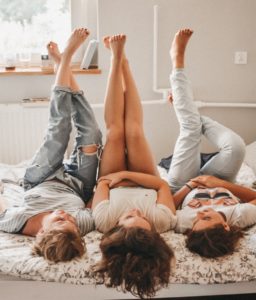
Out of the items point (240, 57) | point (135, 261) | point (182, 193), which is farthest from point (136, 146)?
point (240, 57)

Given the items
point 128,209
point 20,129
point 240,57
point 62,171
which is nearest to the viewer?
point 128,209

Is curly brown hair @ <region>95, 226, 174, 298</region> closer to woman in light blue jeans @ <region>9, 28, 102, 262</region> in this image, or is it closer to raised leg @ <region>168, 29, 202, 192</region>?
woman in light blue jeans @ <region>9, 28, 102, 262</region>

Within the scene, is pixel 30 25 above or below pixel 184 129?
above

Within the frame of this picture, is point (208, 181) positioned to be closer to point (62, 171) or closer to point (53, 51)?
point (62, 171)

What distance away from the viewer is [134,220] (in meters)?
1.55

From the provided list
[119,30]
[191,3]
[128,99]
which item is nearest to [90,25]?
[119,30]

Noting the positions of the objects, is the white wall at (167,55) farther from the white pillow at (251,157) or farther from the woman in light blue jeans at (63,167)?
the woman in light blue jeans at (63,167)

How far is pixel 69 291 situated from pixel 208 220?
1.76ft

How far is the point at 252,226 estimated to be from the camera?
174 centimetres

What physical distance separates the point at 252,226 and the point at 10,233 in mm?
903

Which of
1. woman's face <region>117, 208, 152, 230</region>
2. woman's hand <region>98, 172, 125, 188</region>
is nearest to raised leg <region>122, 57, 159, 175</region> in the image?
woman's hand <region>98, 172, 125, 188</region>

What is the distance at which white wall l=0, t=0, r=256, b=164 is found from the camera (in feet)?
8.96

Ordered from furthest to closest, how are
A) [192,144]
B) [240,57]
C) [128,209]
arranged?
[240,57] < [192,144] < [128,209]

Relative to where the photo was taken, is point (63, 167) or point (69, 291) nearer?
point (69, 291)
